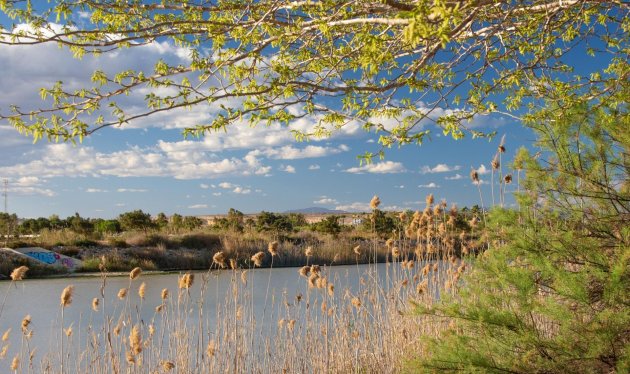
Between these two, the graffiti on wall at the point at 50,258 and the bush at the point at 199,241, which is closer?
the graffiti on wall at the point at 50,258

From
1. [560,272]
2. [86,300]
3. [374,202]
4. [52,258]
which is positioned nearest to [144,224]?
[52,258]

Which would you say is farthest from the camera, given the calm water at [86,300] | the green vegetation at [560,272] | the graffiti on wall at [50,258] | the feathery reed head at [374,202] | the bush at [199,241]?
the bush at [199,241]

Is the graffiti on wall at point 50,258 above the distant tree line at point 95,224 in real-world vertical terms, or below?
below

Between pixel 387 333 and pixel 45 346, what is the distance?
4.58 m

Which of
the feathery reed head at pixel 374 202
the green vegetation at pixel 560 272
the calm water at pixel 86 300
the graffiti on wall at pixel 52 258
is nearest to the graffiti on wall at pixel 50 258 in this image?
the graffiti on wall at pixel 52 258

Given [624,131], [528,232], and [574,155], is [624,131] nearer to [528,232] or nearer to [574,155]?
[574,155]

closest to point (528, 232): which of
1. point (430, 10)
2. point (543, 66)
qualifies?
point (430, 10)

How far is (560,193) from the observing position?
3.19 meters

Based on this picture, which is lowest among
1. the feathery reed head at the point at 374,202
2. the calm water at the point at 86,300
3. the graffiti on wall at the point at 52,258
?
the calm water at the point at 86,300

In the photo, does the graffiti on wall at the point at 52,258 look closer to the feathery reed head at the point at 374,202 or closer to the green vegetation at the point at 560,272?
the feathery reed head at the point at 374,202

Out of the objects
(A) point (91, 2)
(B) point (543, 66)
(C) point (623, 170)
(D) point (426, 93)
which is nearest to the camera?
(C) point (623, 170)

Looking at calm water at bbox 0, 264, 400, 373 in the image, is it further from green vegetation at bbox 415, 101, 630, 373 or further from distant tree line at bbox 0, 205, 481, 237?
distant tree line at bbox 0, 205, 481, 237

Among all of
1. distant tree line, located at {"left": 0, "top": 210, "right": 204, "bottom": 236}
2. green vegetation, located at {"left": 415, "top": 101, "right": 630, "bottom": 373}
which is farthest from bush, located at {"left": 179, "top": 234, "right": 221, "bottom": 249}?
green vegetation, located at {"left": 415, "top": 101, "right": 630, "bottom": 373}

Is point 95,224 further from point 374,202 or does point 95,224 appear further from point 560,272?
point 560,272
